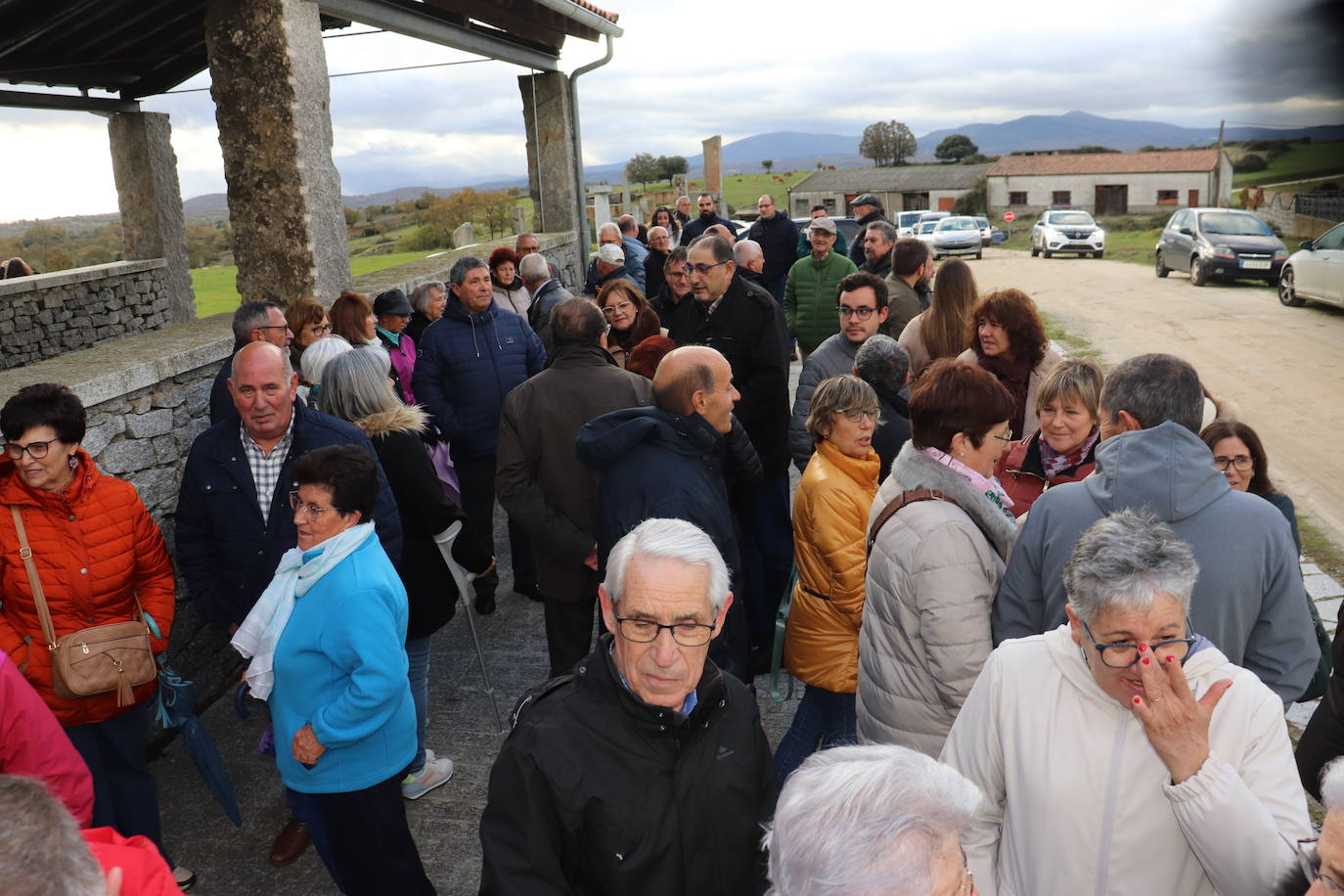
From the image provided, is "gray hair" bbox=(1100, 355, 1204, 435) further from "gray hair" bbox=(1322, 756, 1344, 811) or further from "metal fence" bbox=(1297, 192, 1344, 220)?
"metal fence" bbox=(1297, 192, 1344, 220)

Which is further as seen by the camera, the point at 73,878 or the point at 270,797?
the point at 270,797

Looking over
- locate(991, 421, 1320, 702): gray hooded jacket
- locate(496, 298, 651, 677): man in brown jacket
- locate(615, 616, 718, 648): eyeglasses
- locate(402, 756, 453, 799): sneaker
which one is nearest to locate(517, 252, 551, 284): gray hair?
locate(496, 298, 651, 677): man in brown jacket

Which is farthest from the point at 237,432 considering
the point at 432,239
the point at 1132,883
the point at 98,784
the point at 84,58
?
the point at 432,239

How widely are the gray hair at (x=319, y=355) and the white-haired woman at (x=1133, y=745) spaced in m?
3.64

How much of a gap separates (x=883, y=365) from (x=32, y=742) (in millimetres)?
3401

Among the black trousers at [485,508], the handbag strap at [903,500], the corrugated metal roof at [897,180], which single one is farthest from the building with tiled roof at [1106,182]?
the handbag strap at [903,500]

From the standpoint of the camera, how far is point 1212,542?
248cm

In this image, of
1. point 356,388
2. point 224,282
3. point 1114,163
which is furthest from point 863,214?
point 1114,163

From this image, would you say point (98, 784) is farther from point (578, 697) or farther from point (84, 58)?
point (84, 58)

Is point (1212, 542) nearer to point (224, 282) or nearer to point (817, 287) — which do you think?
point (817, 287)

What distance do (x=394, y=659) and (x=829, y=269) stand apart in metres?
5.91

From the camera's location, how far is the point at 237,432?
3.78m

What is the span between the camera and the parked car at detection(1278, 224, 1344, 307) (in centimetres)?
1494

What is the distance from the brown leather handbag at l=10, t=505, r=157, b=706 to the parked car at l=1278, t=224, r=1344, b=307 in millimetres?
16926
